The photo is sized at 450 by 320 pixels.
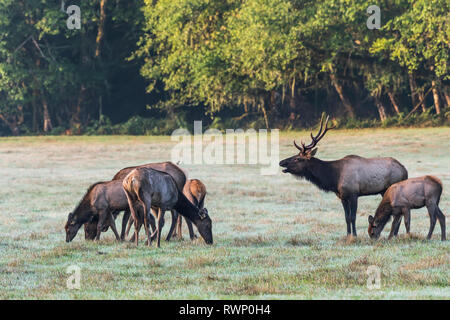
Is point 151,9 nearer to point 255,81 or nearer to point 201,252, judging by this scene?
point 255,81

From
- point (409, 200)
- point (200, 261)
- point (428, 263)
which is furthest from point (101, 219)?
point (428, 263)

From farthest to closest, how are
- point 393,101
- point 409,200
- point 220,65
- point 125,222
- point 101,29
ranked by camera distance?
point 101,29, point 220,65, point 393,101, point 125,222, point 409,200

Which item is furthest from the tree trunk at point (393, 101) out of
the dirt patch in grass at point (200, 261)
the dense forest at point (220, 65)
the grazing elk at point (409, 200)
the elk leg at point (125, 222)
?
the dirt patch in grass at point (200, 261)

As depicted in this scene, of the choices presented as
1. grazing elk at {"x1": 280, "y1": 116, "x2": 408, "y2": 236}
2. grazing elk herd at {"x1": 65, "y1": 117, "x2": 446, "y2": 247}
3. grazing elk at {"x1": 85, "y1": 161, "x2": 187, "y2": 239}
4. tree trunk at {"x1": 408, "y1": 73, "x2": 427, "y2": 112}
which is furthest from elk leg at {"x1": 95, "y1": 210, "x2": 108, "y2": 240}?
tree trunk at {"x1": 408, "y1": 73, "x2": 427, "y2": 112}

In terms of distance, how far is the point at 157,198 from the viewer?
14023 mm

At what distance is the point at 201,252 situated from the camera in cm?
1327

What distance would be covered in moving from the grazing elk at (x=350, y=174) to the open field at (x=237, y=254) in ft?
2.61

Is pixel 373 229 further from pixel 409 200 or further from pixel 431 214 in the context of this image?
pixel 431 214

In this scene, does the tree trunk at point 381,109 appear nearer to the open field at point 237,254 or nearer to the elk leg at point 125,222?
the open field at point 237,254

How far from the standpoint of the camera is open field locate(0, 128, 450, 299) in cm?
1043

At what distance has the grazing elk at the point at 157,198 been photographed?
13812 millimetres

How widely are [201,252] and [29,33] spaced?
35.1 metres

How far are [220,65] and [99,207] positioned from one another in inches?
1108

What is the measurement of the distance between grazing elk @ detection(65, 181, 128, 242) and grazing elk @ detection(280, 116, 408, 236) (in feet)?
9.60
